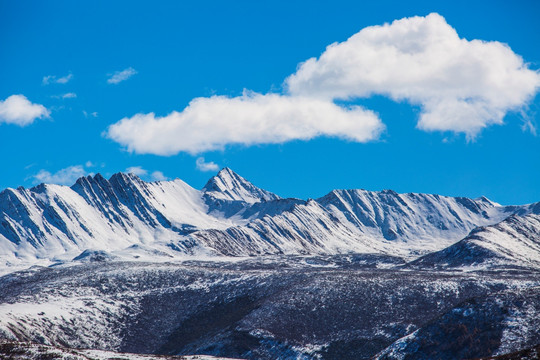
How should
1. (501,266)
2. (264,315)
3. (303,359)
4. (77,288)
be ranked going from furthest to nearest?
(501,266) < (77,288) < (264,315) < (303,359)

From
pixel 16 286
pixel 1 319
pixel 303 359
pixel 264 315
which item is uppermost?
pixel 16 286

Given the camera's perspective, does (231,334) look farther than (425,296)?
No

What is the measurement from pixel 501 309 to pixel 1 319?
71.0m

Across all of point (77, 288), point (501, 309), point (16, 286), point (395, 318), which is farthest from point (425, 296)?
point (16, 286)

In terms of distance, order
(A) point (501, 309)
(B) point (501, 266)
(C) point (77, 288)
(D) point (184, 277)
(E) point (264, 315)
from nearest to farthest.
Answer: (A) point (501, 309) < (E) point (264, 315) < (C) point (77, 288) < (D) point (184, 277) < (B) point (501, 266)

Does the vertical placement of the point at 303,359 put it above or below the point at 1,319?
below

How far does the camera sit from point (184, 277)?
144375mm

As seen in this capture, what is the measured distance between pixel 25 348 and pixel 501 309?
57.2 meters

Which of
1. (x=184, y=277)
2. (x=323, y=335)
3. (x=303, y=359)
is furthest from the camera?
(x=184, y=277)

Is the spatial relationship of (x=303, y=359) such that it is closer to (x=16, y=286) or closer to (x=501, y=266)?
(x=16, y=286)

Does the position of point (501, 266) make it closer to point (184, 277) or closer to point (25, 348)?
point (184, 277)

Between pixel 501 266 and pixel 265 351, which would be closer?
pixel 265 351

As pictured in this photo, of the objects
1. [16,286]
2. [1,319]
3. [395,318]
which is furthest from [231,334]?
[16,286]

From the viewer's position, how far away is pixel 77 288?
5212 inches
